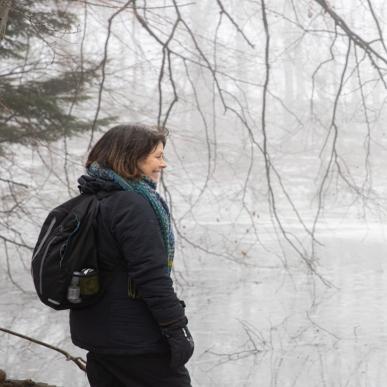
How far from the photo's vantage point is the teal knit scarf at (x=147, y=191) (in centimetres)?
178

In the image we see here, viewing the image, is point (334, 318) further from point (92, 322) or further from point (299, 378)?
point (92, 322)

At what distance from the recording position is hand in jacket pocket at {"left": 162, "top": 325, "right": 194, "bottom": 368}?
1737mm

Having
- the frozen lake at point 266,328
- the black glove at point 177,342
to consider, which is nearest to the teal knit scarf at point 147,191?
the black glove at point 177,342

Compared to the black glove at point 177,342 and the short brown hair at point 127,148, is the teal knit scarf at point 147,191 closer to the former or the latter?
the short brown hair at point 127,148

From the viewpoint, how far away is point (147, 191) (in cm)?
180

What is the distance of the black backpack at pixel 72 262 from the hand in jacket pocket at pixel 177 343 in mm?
206

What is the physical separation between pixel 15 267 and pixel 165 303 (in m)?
8.95

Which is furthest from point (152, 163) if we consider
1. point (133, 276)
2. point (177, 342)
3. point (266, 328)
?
point (266, 328)

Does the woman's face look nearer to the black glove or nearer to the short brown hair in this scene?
the short brown hair

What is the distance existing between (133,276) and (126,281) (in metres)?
0.05

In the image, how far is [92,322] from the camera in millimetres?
1804

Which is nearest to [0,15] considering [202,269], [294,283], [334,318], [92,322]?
[92,322]

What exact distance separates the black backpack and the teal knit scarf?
86 mm

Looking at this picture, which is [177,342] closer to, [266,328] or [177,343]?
[177,343]
